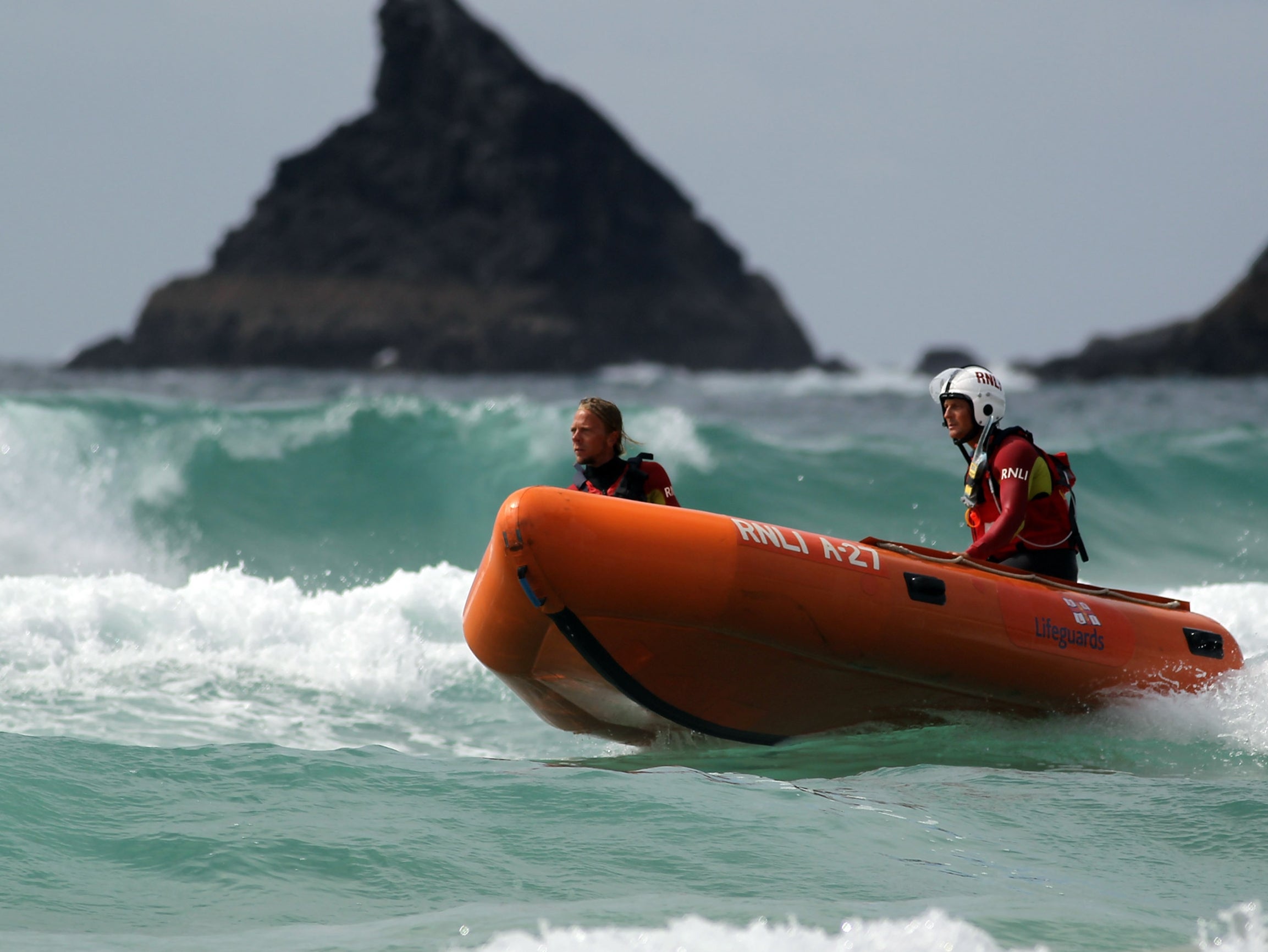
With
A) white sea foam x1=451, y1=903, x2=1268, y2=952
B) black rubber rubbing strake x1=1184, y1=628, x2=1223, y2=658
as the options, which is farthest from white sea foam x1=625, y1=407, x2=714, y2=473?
white sea foam x1=451, y1=903, x2=1268, y2=952

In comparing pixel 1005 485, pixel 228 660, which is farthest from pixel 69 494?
pixel 1005 485

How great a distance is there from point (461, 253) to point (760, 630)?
7009 centimetres

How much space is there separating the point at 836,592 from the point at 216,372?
210 feet

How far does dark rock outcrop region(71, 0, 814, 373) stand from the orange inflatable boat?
63.4m

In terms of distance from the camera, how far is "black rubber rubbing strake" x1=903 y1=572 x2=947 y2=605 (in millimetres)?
4766

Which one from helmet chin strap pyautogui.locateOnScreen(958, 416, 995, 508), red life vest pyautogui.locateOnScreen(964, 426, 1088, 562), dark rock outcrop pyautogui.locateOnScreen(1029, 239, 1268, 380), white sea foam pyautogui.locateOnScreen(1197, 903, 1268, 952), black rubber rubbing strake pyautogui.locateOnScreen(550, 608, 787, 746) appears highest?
dark rock outcrop pyautogui.locateOnScreen(1029, 239, 1268, 380)

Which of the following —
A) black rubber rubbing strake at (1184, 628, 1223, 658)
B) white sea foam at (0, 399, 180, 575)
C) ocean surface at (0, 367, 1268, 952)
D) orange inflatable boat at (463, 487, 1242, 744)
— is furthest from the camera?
white sea foam at (0, 399, 180, 575)

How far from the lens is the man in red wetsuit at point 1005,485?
16.7ft

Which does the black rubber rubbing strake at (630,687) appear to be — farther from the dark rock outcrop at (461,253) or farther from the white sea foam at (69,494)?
the dark rock outcrop at (461,253)

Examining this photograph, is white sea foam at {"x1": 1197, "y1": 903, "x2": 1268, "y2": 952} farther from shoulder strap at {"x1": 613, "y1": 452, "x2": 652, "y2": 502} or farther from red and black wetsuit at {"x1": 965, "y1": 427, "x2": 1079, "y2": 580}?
shoulder strap at {"x1": 613, "y1": 452, "x2": 652, "y2": 502}

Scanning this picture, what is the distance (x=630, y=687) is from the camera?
15.5ft

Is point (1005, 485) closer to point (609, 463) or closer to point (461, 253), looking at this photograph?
point (609, 463)

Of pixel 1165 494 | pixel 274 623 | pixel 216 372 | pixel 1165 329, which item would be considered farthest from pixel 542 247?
pixel 274 623

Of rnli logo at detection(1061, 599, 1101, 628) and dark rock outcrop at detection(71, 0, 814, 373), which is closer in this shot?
rnli logo at detection(1061, 599, 1101, 628)
